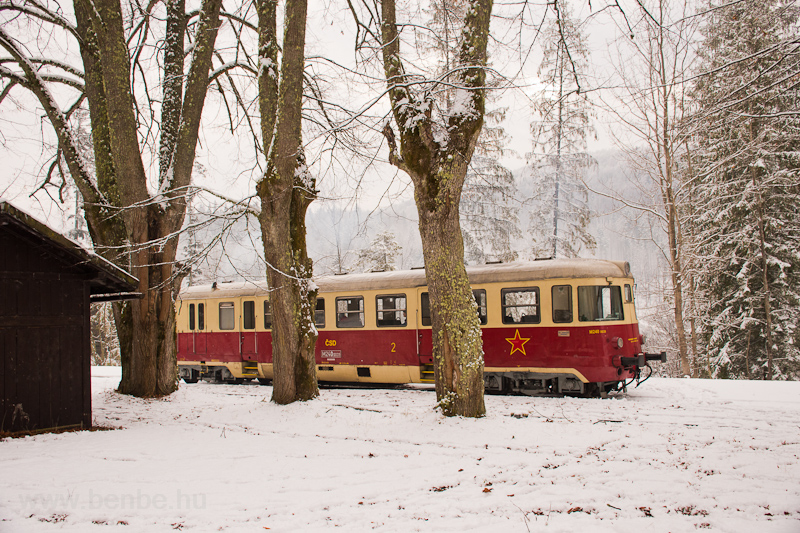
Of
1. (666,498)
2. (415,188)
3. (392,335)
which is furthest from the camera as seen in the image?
(392,335)

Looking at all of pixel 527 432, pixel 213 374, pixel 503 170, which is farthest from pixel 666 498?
pixel 503 170

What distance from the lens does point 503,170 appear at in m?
20.8

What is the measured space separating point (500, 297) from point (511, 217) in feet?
32.0

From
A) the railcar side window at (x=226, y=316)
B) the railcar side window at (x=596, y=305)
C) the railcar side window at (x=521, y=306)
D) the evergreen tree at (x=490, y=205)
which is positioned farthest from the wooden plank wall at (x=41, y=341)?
the evergreen tree at (x=490, y=205)

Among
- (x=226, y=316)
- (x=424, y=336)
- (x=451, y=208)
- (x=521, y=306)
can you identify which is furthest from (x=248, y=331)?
(x=451, y=208)

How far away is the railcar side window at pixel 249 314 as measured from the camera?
1505 cm

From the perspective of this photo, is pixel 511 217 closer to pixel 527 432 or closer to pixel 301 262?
pixel 301 262

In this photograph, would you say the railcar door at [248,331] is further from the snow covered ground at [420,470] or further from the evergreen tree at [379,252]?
the evergreen tree at [379,252]

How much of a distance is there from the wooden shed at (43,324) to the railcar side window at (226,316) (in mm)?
7111

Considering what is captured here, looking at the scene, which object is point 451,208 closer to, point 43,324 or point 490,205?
point 43,324

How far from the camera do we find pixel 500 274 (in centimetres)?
1135

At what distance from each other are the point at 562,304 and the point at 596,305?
0.62 m

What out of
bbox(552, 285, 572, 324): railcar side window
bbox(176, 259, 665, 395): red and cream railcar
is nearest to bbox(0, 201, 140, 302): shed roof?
bbox(176, 259, 665, 395): red and cream railcar

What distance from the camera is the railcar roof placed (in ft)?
35.0
